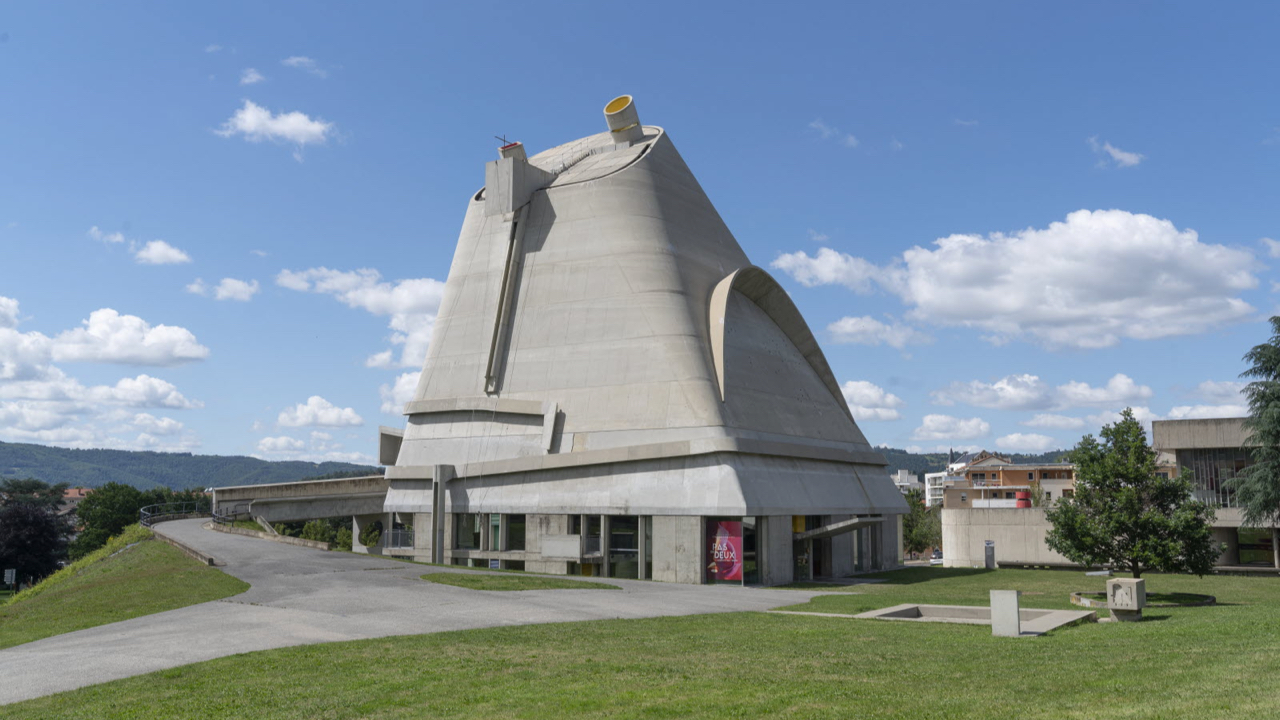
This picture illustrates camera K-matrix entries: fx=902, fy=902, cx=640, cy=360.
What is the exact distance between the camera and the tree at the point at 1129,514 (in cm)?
2886

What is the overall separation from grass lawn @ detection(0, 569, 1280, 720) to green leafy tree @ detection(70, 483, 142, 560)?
101 m

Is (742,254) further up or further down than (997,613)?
further up

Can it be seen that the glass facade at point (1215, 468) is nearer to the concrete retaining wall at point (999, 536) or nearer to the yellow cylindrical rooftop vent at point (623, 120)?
the concrete retaining wall at point (999, 536)

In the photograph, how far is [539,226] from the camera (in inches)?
1823

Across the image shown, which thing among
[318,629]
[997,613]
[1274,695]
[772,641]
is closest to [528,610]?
[318,629]

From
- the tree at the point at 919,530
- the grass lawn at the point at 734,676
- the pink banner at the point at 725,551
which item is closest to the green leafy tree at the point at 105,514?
the tree at the point at 919,530

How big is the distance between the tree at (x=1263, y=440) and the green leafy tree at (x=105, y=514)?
10488cm

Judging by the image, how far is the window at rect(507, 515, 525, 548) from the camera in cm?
4100

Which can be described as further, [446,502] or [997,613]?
[446,502]

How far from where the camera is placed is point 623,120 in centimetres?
5044

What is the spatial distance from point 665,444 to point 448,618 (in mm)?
16926

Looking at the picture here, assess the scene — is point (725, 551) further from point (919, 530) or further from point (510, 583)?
point (919, 530)

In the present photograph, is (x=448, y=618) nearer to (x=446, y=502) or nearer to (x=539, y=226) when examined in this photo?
(x=446, y=502)

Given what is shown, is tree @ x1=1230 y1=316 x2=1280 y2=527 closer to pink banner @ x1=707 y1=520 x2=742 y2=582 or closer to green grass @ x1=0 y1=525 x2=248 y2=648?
pink banner @ x1=707 y1=520 x2=742 y2=582
